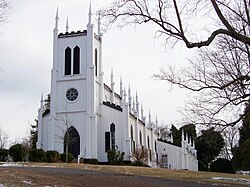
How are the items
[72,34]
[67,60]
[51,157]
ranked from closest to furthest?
[51,157] < [67,60] < [72,34]

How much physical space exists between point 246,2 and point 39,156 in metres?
24.5

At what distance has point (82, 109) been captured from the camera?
48.2 metres

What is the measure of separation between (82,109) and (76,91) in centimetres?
247

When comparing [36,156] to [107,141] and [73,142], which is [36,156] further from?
[107,141]

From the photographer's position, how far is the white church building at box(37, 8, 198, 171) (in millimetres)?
47438

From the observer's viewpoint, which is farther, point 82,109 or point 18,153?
point 82,109

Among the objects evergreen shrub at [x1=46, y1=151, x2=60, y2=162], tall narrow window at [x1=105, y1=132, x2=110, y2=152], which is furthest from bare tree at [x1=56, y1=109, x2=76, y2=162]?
→ evergreen shrub at [x1=46, y1=151, x2=60, y2=162]

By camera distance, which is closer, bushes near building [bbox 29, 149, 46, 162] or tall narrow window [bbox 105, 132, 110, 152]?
bushes near building [bbox 29, 149, 46, 162]

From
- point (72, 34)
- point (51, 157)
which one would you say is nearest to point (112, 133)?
point (72, 34)

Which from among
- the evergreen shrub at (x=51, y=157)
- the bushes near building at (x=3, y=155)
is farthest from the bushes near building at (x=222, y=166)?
the bushes near building at (x=3, y=155)

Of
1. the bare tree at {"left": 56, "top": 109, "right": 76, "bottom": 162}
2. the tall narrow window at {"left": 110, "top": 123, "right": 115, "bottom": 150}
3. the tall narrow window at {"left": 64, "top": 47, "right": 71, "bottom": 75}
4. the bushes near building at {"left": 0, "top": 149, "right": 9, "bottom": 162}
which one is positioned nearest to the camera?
the bushes near building at {"left": 0, "top": 149, "right": 9, "bottom": 162}

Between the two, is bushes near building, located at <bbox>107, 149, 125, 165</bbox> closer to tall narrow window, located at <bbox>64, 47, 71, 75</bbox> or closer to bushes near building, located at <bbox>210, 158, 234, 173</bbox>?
tall narrow window, located at <bbox>64, 47, 71, 75</bbox>

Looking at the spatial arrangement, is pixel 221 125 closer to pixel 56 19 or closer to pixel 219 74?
pixel 219 74

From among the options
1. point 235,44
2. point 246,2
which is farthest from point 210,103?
point 246,2
